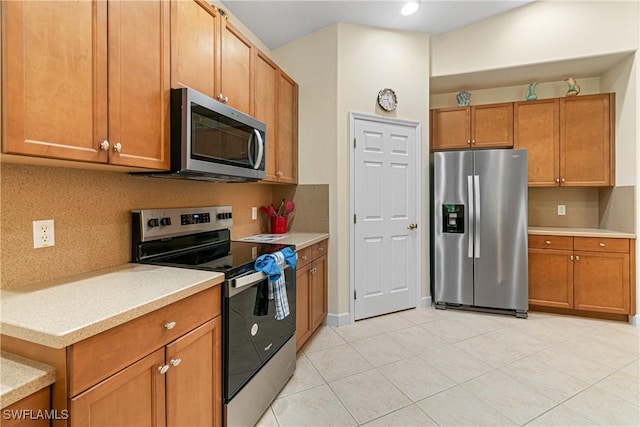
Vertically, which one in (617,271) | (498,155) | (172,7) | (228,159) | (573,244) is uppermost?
(172,7)

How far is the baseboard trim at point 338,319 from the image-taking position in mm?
3080

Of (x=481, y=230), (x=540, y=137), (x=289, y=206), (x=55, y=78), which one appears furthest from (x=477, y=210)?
(x=55, y=78)

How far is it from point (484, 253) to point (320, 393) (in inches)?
91.6

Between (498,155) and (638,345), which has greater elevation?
(498,155)

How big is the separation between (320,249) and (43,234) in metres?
2.00

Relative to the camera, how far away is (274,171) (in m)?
2.72

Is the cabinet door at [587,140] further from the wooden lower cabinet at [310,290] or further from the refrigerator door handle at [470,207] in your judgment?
the wooden lower cabinet at [310,290]

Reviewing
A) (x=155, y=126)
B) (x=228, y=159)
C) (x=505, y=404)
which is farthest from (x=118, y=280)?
(x=505, y=404)

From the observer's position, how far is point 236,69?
6.97ft

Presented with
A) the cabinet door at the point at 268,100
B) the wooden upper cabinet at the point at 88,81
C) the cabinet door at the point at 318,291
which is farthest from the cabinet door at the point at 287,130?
the wooden upper cabinet at the point at 88,81

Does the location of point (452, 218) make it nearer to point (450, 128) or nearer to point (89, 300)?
point (450, 128)

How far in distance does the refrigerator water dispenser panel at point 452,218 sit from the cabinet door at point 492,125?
2.90ft

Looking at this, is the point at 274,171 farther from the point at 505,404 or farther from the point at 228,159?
the point at 505,404

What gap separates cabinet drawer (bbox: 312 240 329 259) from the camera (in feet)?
9.18
